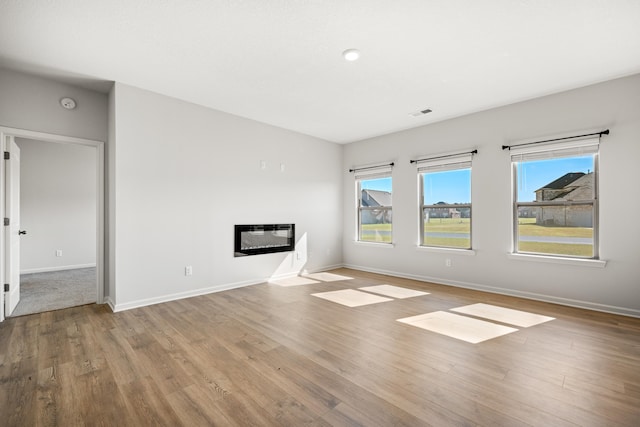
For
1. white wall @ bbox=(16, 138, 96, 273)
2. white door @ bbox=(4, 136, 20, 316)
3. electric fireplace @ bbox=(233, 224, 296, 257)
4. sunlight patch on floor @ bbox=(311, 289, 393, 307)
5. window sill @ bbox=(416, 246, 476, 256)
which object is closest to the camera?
white door @ bbox=(4, 136, 20, 316)

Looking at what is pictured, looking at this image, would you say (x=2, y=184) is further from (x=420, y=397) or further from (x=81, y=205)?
(x=420, y=397)

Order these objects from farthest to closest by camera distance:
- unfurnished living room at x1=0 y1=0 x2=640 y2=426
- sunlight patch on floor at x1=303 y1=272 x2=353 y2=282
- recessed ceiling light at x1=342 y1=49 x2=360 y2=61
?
1. sunlight patch on floor at x1=303 y1=272 x2=353 y2=282
2. recessed ceiling light at x1=342 y1=49 x2=360 y2=61
3. unfurnished living room at x1=0 y1=0 x2=640 y2=426

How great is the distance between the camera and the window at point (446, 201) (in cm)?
466

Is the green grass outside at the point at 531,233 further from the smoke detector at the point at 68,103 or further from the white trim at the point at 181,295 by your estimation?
the smoke detector at the point at 68,103

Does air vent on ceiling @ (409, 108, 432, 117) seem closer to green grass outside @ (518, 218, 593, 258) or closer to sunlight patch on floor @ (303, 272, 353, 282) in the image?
green grass outside @ (518, 218, 593, 258)

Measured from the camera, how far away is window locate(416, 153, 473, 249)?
15.3 feet

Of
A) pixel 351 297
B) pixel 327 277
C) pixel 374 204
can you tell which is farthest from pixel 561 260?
pixel 327 277

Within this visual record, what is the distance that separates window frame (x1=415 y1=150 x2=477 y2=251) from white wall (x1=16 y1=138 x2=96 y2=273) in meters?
6.83

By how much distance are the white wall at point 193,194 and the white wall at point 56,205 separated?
3552 mm

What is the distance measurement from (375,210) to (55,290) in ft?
17.9

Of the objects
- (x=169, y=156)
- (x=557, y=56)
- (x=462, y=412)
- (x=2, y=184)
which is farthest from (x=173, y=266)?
(x=557, y=56)

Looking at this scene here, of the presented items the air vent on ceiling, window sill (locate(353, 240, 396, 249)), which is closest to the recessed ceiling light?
the air vent on ceiling

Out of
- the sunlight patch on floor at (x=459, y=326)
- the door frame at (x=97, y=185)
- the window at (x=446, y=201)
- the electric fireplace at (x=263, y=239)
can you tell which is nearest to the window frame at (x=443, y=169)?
the window at (x=446, y=201)

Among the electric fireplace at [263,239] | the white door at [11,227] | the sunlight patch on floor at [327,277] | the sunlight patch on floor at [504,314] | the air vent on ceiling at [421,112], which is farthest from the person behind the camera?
the sunlight patch on floor at [327,277]
